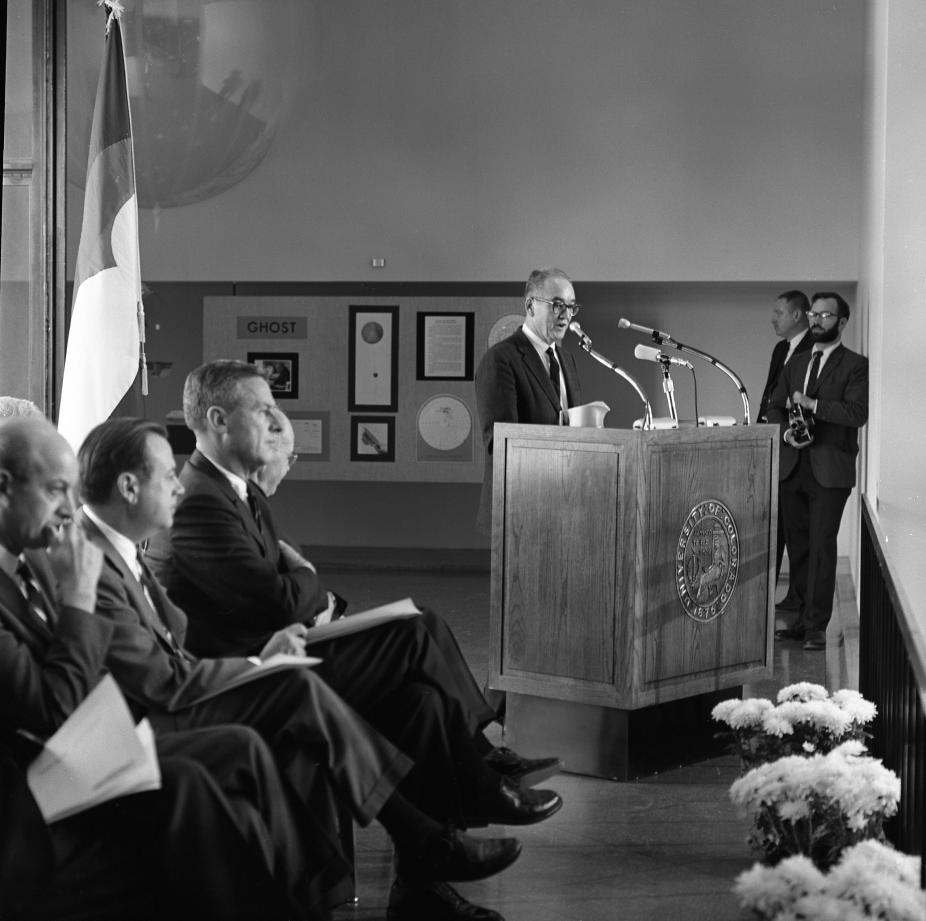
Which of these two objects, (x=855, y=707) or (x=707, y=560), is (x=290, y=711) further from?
(x=707, y=560)

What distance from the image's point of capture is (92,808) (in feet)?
7.55

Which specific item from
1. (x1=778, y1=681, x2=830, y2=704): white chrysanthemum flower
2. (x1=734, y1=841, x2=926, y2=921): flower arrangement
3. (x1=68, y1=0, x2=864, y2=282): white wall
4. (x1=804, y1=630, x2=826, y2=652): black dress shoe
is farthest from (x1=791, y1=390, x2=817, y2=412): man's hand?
(x1=734, y1=841, x2=926, y2=921): flower arrangement

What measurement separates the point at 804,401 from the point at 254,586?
4.30 metres

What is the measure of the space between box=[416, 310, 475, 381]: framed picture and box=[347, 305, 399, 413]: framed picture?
19 cm

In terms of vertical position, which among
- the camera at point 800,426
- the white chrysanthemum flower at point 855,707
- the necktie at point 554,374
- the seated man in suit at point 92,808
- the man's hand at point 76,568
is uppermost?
the necktie at point 554,374

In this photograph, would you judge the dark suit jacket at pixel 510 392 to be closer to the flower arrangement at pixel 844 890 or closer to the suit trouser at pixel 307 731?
the suit trouser at pixel 307 731

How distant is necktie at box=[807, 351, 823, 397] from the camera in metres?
6.93

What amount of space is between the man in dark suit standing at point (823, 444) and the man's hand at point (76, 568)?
496 centimetres

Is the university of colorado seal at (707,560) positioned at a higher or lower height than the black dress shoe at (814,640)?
higher

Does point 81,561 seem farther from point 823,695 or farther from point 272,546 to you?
point 823,695

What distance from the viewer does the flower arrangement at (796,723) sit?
11.6 feet

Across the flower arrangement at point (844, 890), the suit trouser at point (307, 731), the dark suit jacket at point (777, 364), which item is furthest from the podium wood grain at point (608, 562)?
the dark suit jacket at point (777, 364)

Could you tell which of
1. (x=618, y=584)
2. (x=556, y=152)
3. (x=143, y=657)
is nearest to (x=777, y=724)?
(x=618, y=584)

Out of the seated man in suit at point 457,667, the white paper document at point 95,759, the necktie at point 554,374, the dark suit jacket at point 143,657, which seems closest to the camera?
the white paper document at point 95,759
